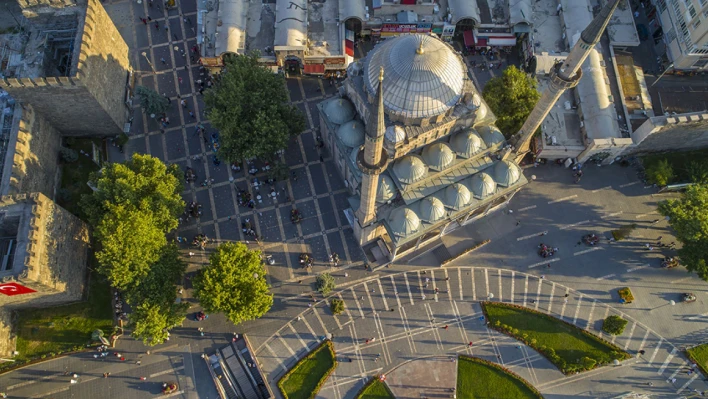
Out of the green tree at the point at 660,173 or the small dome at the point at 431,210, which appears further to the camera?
the green tree at the point at 660,173

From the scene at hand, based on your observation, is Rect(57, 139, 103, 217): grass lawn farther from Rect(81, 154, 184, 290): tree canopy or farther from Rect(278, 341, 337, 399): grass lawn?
Rect(278, 341, 337, 399): grass lawn

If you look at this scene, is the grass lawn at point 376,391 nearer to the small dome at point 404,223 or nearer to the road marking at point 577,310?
the small dome at point 404,223

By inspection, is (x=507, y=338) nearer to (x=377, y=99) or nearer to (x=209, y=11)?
(x=377, y=99)

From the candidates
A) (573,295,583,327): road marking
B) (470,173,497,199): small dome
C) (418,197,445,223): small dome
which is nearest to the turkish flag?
(418,197,445,223): small dome

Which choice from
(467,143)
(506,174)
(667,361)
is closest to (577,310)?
(667,361)

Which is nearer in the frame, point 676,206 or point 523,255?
point 676,206

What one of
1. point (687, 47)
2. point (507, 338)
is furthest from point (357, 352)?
point (687, 47)

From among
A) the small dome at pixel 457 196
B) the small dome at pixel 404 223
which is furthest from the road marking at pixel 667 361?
the small dome at pixel 404 223
